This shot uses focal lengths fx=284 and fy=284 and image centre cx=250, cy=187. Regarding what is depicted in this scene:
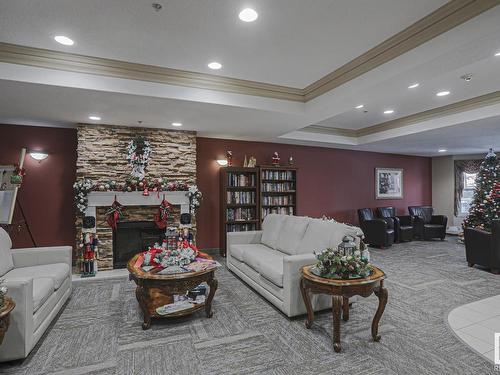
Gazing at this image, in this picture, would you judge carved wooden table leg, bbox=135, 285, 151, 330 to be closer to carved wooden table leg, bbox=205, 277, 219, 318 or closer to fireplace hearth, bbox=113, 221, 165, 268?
carved wooden table leg, bbox=205, 277, 219, 318

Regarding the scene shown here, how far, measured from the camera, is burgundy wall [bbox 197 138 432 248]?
6160 millimetres

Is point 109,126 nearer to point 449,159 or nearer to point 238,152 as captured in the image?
point 238,152

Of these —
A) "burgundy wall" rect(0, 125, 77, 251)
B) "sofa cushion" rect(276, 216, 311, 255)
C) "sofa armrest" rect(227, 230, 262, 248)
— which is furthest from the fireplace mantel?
"sofa cushion" rect(276, 216, 311, 255)

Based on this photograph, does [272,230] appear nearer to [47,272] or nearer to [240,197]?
[240,197]

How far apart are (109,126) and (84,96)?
163cm

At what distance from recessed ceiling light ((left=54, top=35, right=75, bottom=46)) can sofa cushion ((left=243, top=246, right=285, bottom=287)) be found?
317 centimetres

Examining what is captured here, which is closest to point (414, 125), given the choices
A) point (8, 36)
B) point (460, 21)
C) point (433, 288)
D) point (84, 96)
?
point (433, 288)

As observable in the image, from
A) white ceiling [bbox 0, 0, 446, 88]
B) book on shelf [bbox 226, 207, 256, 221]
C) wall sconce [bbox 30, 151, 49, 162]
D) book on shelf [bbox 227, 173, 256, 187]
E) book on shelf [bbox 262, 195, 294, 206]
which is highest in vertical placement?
white ceiling [bbox 0, 0, 446, 88]

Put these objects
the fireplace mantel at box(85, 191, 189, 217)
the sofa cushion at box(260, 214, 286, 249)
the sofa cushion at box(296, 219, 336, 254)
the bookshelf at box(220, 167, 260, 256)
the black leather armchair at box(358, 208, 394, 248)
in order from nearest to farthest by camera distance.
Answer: the sofa cushion at box(296, 219, 336, 254), the sofa cushion at box(260, 214, 286, 249), the fireplace mantel at box(85, 191, 189, 217), the bookshelf at box(220, 167, 260, 256), the black leather armchair at box(358, 208, 394, 248)

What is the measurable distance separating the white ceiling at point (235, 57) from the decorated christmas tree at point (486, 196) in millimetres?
2580

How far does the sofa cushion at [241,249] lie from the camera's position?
4285mm

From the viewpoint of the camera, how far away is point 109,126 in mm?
5012

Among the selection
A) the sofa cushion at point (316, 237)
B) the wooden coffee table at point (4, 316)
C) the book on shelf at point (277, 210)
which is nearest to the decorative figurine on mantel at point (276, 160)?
the book on shelf at point (277, 210)

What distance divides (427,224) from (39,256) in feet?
29.0
